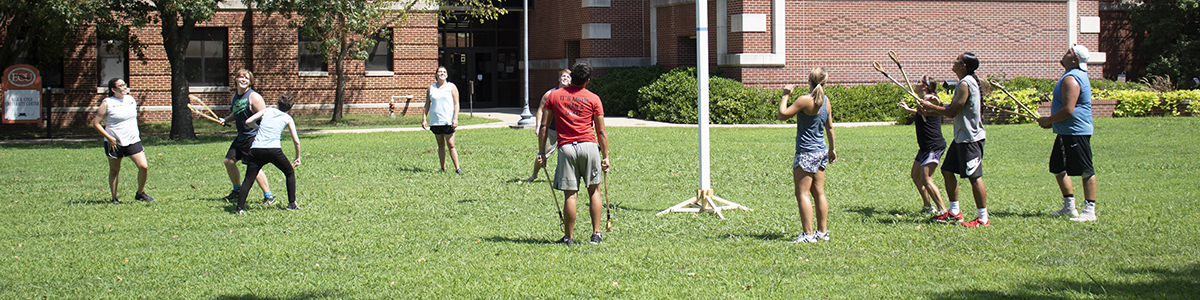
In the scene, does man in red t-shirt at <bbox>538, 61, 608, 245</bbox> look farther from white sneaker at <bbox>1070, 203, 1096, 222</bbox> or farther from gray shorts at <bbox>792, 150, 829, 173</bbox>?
white sneaker at <bbox>1070, 203, 1096, 222</bbox>

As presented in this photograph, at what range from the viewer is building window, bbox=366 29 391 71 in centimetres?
2652

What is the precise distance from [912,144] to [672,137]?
4651 mm

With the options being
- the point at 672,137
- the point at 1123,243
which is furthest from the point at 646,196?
the point at 672,137

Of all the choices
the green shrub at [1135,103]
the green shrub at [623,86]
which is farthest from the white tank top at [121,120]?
the green shrub at [1135,103]

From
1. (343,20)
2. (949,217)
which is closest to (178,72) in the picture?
(343,20)

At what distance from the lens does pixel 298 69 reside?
85.8 feet

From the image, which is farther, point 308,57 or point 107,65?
point 308,57

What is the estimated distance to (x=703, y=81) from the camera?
27.0 feet

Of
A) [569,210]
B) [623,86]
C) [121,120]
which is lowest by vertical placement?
[569,210]

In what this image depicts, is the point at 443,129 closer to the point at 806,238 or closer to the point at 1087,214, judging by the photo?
the point at 806,238

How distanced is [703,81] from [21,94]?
60.7 feet

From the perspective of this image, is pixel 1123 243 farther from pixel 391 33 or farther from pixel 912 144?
pixel 391 33

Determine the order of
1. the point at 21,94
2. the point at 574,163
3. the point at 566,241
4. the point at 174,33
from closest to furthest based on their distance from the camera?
the point at 574,163
the point at 566,241
the point at 174,33
the point at 21,94

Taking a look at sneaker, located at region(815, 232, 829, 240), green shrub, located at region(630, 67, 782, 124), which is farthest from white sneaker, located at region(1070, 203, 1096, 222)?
green shrub, located at region(630, 67, 782, 124)
